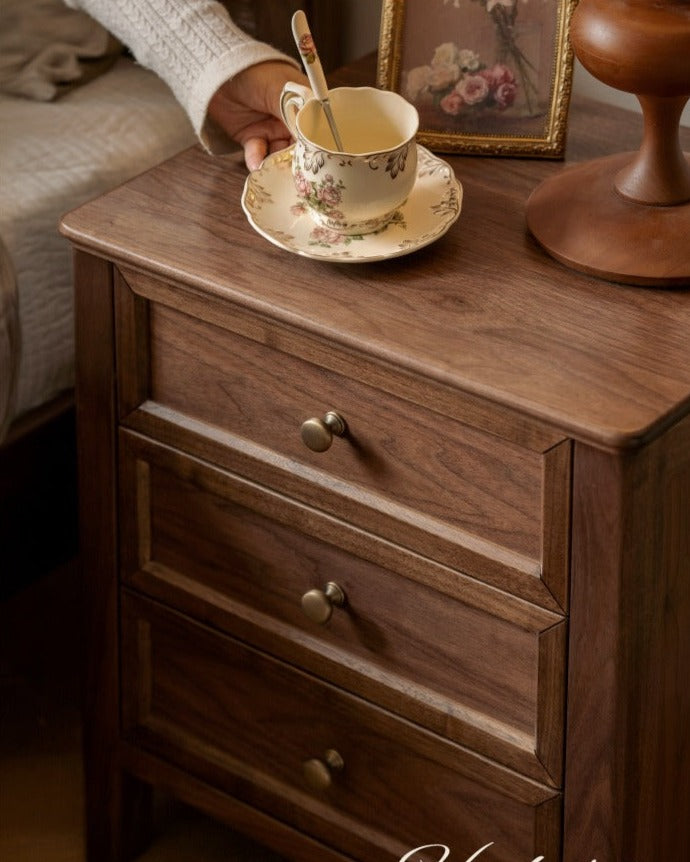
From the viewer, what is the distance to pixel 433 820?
1.08 meters

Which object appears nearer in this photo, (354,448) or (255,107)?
(354,448)

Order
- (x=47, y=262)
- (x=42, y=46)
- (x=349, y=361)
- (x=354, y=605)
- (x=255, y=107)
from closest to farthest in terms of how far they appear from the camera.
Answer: (x=349, y=361), (x=354, y=605), (x=255, y=107), (x=47, y=262), (x=42, y=46)

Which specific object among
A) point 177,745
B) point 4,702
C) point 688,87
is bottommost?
point 4,702

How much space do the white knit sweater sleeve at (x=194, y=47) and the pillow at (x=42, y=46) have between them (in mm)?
172

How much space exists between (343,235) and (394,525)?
20 centimetres

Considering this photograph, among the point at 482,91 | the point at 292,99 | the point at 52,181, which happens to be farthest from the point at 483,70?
the point at 52,181

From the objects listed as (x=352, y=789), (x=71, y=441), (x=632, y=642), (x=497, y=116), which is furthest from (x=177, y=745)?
(x=497, y=116)

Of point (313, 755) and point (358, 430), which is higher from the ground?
point (358, 430)

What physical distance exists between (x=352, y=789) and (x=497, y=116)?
1.73 feet

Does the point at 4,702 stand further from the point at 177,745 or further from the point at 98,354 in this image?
the point at 98,354

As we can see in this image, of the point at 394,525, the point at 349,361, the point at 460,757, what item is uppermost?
the point at 349,361

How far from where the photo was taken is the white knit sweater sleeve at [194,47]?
45.0 inches

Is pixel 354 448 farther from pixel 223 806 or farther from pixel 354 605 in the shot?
pixel 223 806

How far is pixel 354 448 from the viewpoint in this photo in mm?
994
